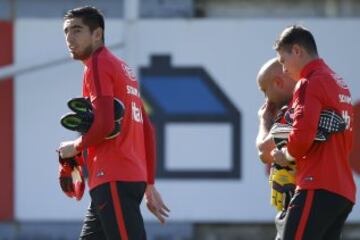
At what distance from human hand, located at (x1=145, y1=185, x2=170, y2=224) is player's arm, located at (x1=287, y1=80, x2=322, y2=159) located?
2.85 feet

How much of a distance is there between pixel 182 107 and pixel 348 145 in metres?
3.93

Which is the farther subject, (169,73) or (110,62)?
(169,73)

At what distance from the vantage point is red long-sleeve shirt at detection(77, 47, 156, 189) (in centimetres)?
578

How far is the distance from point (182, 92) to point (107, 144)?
13.0ft

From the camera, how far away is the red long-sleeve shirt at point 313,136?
18.9 ft

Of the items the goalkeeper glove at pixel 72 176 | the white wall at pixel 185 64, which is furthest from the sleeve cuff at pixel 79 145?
the white wall at pixel 185 64

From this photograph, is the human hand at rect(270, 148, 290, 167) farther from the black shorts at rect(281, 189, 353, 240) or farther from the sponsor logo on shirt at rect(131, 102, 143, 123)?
the sponsor logo on shirt at rect(131, 102, 143, 123)

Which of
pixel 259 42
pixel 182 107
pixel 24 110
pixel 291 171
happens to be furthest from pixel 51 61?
pixel 291 171

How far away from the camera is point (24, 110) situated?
9.77 metres

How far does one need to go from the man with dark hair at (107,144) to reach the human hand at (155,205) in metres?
0.25

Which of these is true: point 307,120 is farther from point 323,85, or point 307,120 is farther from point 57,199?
point 57,199

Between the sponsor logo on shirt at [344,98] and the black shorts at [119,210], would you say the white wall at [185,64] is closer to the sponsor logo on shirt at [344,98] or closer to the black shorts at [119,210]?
the sponsor logo on shirt at [344,98]

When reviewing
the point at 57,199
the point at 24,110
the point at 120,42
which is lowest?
the point at 57,199

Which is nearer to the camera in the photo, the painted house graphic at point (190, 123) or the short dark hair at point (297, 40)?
the short dark hair at point (297, 40)
